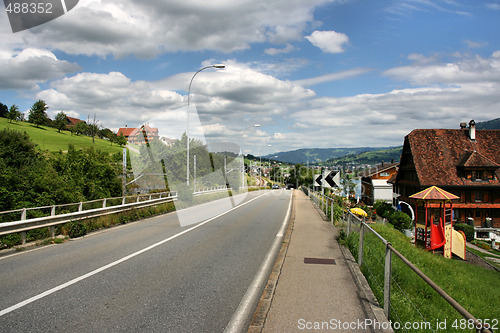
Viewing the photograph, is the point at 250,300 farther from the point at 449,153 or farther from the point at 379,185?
the point at 379,185

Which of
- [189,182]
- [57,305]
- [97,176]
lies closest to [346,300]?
[57,305]

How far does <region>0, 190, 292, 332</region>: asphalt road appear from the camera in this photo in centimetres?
483

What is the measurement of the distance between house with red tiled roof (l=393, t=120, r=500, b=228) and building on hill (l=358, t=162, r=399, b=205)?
1723cm

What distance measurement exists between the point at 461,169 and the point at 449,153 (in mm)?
3265

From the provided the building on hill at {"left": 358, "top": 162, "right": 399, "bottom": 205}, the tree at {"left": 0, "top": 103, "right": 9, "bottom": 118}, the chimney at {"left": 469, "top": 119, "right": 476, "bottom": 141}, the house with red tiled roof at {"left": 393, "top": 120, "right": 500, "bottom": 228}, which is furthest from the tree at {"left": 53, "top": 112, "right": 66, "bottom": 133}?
the chimney at {"left": 469, "top": 119, "right": 476, "bottom": 141}

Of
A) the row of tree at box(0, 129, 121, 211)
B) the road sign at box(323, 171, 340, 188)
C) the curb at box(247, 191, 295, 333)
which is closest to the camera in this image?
the curb at box(247, 191, 295, 333)

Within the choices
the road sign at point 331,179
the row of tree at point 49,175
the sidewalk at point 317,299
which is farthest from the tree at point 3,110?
Result: the sidewalk at point 317,299

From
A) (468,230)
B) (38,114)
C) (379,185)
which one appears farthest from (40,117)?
(468,230)

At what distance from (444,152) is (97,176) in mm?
50990

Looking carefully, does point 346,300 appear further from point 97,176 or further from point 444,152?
point 444,152

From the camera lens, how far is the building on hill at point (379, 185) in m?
76.6

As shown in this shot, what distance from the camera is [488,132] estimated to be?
5856cm

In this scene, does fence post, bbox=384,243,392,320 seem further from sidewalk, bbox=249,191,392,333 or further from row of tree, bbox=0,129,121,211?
row of tree, bbox=0,129,121,211

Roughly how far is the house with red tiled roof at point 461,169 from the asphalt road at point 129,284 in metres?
48.2
